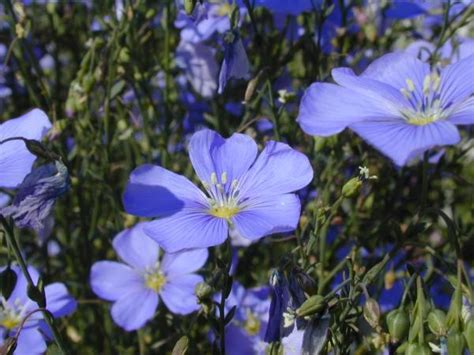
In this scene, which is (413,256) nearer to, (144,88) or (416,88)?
(416,88)

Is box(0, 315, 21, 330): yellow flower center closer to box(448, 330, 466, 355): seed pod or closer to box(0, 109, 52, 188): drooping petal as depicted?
box(0, 109, 52, 188): drooping petal

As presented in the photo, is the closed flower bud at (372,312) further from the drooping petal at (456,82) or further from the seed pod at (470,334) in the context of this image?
the drooping petal at (456,82)

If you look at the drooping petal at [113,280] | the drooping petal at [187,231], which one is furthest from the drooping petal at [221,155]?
the drooping petal at [113,280]

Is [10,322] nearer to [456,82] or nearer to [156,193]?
[156,193]

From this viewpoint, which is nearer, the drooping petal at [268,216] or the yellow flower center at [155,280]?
the drooping petal at [268,216]

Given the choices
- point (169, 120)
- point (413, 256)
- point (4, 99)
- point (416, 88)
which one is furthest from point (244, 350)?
point (4, 99)

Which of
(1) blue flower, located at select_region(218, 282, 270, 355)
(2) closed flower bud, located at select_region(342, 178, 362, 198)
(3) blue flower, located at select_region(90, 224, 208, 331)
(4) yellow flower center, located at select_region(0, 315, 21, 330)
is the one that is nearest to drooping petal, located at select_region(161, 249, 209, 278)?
(3) blue flower, located at select_region(90, 224, 208, 331)

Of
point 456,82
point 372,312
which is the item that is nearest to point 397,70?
point 456,82
